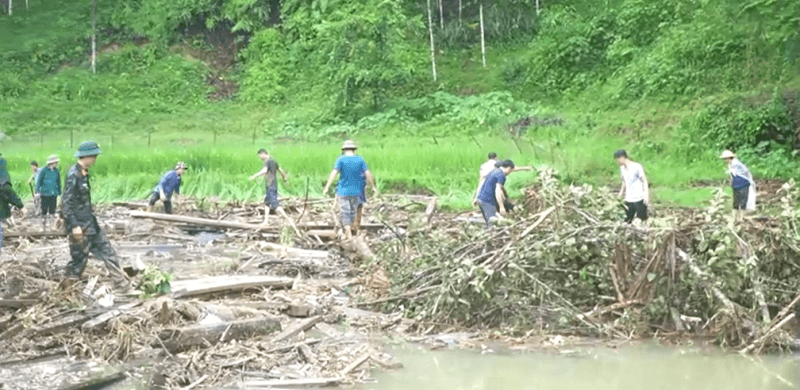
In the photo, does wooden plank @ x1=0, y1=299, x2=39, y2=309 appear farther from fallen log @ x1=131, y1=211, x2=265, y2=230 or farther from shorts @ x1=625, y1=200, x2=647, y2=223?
shorts @ x1=625, y1=200, x2=647, y2=223

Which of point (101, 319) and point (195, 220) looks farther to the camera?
point (195, 220)

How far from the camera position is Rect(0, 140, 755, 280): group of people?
10531mm

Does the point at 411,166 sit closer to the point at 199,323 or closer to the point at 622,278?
the point at 622,278

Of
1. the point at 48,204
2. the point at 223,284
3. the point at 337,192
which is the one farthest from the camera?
the point at 48,204

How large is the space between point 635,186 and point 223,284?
243 inches

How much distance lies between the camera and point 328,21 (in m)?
35.3

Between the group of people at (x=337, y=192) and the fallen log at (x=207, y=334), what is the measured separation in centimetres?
235

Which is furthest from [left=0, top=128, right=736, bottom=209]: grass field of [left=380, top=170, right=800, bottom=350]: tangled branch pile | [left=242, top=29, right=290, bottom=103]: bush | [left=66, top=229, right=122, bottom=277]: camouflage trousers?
[left=242, top=29, right=290, bottom=103]: bush

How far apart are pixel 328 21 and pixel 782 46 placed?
17.4 metres

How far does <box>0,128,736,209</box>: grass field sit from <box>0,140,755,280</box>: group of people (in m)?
3.31

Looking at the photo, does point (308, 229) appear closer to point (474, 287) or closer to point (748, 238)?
point (474, 287)

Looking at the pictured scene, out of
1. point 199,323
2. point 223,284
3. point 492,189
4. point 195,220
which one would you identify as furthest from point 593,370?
point 195,220

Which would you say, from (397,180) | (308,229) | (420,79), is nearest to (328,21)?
(420,79)

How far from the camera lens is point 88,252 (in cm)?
1067
